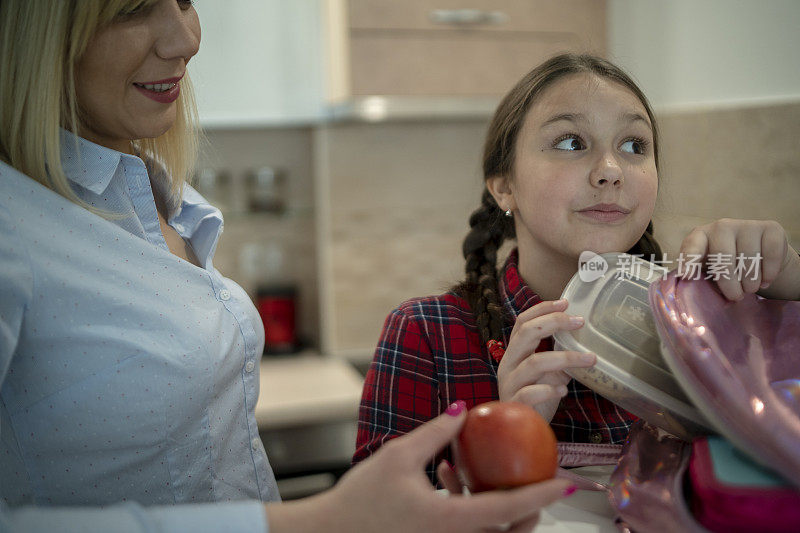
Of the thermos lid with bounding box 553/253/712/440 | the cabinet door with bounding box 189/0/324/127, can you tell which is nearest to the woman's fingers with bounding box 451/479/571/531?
the thermos lid with bounding box 553/253/712/440

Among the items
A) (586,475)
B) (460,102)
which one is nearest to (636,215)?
(586,475)

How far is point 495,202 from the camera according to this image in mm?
981

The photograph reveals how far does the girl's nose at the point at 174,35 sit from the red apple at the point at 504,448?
1.47 feet

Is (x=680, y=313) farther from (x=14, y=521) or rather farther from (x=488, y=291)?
(x=14, y=521)

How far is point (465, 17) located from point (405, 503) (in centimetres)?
159

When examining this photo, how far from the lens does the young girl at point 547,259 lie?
66cm

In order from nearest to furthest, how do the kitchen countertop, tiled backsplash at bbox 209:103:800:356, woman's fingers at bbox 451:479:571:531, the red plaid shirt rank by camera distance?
woman's fingers at bbox 451:479:571:531, the red plaid shirt, the kitchen countertop, tiled backsplash at bbox 209:103:800:356

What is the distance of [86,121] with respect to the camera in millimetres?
714

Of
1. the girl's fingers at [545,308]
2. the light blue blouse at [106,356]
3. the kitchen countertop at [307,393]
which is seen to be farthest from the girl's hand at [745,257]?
the kitchen countertop at [307,393]

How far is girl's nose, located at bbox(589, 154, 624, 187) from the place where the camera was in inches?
28.7

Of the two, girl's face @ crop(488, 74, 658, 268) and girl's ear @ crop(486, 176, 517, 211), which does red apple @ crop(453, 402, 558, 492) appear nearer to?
girl's face @ crop(488, 74, 658, 268)

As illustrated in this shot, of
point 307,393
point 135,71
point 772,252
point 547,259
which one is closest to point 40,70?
point 135,71

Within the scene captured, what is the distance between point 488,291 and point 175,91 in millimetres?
424

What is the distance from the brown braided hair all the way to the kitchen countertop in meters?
0.84
